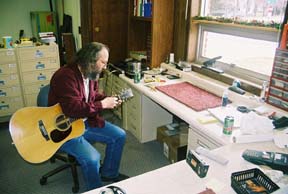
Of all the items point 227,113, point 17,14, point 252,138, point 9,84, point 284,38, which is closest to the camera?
point 252,138

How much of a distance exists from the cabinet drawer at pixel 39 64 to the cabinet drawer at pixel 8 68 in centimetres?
9

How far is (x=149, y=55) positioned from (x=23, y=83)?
1.57 meters

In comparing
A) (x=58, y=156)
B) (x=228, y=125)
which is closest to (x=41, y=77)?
(x=58, y=156)

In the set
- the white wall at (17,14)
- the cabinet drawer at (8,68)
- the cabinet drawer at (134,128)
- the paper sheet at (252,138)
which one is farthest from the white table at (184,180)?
the white wall at (17,14)

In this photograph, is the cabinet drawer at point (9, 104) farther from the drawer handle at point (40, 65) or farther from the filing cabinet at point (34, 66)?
the drawer handle at point (40, 65)

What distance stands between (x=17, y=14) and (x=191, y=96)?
479 centimetres

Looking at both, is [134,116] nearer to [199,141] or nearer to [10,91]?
[199,141]

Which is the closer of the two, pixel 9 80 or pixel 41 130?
pixel 41 130

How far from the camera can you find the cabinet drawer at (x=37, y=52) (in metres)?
3.07

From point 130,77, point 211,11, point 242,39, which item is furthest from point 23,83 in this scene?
point 242,39

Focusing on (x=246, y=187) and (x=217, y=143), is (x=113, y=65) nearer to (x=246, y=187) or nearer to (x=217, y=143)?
(x=217, y=143)

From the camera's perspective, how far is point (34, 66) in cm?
319

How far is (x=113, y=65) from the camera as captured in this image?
3.29m

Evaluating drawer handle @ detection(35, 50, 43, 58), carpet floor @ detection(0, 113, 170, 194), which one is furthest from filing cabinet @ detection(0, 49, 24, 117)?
carpet floor @ detection(0, 113, 170, 194)
